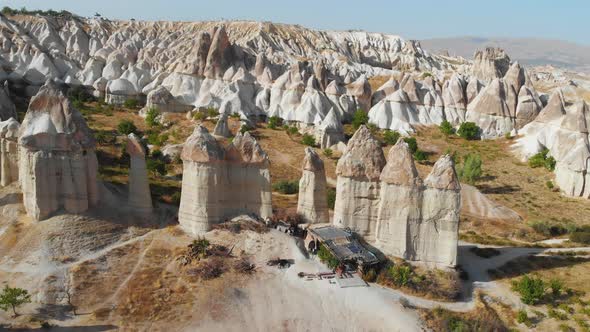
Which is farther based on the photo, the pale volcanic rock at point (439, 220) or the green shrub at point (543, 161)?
the green shrub at point (543, 161)

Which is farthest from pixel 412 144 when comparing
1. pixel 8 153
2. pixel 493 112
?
pixel 8 153

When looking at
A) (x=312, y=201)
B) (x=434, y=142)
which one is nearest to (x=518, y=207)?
(x=434, y=142)

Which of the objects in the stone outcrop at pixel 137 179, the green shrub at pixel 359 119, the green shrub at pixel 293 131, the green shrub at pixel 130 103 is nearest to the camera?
the stone outcrop at pixel 137 179

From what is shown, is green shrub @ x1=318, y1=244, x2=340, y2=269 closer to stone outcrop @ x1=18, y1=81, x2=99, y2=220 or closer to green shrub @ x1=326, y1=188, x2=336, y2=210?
green shrub @ x1=326, y1=188, x2=336, y2=210

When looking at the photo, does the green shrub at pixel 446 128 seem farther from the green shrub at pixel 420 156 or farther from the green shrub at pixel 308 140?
the green shrub at pixel 308 140

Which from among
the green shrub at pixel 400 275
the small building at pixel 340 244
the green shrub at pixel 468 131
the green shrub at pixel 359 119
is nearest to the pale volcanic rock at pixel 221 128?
the green shrub at pixel 359 119

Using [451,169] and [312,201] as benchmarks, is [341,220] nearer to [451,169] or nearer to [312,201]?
[312,201]

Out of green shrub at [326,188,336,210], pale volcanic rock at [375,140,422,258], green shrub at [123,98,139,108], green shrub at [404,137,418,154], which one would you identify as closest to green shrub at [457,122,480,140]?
green shrub at [404,137,418,154]
